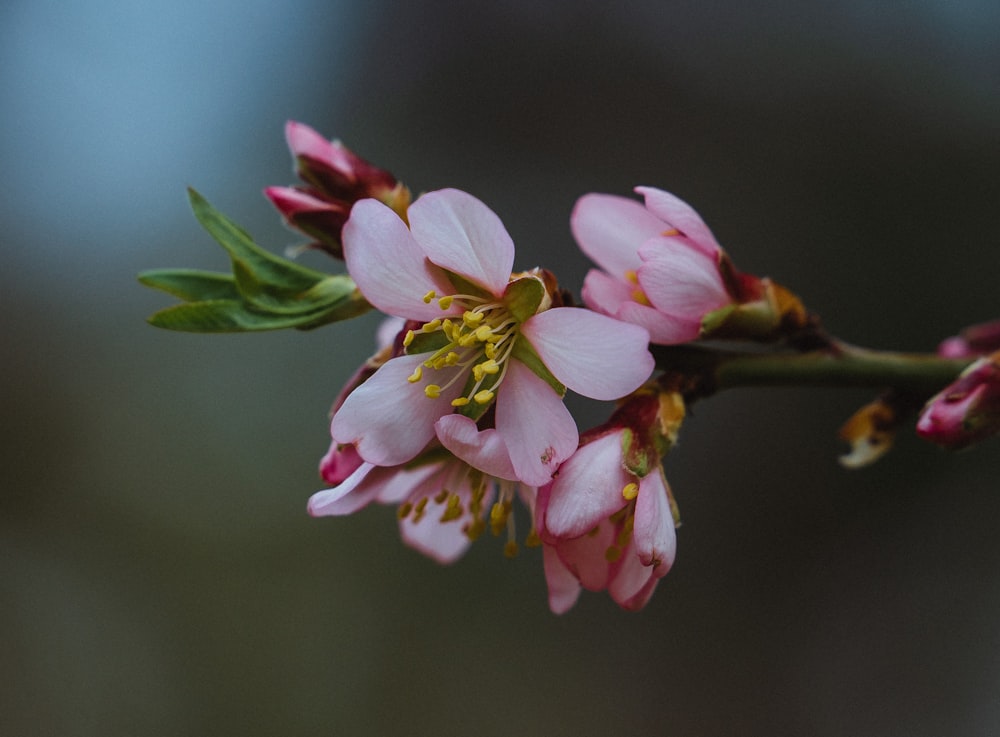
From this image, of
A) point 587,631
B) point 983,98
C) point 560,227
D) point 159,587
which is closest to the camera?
point 983,98

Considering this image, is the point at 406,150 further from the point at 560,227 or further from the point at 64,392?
the point at 64,392

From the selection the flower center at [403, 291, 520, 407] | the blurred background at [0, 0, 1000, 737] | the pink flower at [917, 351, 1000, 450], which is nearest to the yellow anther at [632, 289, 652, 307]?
the flower center at [403, 291, 520, 407]

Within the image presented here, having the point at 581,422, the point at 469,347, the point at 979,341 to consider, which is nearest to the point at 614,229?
the point at 469,347

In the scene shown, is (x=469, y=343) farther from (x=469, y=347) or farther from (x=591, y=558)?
(x=591, y=558)

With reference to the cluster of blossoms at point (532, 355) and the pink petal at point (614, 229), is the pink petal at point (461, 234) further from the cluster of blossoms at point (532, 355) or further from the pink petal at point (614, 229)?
the pink petal at point (614, 229)

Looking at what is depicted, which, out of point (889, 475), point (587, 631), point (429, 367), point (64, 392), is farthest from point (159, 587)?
point (429, 367)

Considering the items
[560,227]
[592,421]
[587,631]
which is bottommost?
[587,631]
